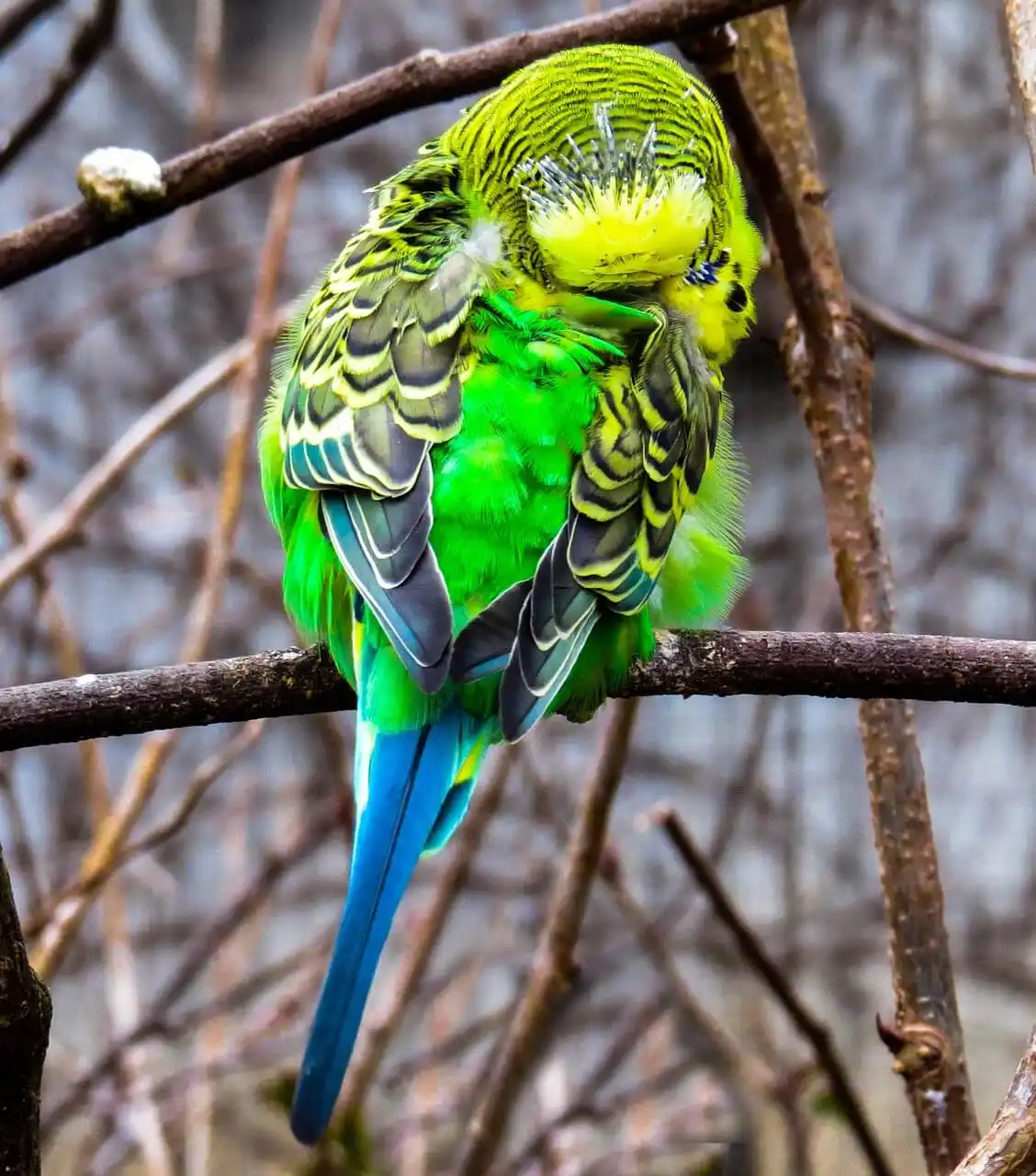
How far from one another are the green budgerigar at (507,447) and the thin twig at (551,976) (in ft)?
0.97

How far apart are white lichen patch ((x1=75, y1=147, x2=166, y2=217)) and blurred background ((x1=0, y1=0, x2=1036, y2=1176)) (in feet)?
6.36

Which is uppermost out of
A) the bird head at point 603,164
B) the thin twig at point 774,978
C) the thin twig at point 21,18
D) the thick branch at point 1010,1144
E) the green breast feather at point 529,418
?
the thin twig at point 21,18

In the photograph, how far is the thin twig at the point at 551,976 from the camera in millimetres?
1598

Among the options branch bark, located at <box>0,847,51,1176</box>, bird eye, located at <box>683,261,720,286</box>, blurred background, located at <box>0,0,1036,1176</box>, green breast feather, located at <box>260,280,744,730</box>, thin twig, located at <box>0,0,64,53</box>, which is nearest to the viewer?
branch bark, located at <box>0,847,51,1176</box>

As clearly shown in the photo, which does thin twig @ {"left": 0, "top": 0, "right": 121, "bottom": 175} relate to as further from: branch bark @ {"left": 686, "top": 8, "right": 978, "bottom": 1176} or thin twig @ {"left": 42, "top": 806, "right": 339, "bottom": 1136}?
thin twig @ {"left": 42, "top": 806, "right": 339, "bottom": 1136}

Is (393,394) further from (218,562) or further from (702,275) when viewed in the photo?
(218,562)

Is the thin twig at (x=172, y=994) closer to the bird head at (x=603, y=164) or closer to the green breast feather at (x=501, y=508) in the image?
the green breast feather at (x=501, y=508)

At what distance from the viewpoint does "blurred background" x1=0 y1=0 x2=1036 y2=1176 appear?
345 cm

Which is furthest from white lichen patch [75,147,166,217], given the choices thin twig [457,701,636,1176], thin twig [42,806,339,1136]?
thin twig [42,806,339,1136]

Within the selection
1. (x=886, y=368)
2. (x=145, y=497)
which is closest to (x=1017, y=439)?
(x=886, y=368)

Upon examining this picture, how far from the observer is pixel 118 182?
125 centimetres

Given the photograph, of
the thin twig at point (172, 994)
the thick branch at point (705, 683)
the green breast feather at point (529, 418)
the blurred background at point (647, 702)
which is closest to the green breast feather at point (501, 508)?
the green breast feather at point (529, 418)

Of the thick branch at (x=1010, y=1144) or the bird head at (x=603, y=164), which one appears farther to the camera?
the bird head at (x=603, y=164)

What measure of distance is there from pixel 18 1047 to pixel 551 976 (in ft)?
2.95
